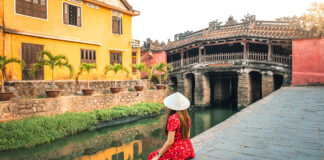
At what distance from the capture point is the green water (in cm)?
733

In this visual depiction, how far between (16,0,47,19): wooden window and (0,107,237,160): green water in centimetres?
766

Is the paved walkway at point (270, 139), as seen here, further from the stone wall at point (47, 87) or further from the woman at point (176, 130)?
the stone wall at point (47, 87)

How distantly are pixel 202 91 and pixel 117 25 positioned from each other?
30.3 ft

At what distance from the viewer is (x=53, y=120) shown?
9148 millimetres

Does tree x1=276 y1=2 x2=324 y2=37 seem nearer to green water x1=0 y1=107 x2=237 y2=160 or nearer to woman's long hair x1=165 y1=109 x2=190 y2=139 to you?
green water x1=0 y1=107 x2=237 y2=160

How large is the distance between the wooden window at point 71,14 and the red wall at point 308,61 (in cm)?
1528

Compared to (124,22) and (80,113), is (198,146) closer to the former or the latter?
(80,113)

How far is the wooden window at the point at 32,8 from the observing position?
1114 cm

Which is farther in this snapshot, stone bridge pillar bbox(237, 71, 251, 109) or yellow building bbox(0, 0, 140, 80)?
stone bridge pillar bbox(237, 71, 251, 109)

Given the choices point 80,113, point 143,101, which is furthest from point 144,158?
point 143,101

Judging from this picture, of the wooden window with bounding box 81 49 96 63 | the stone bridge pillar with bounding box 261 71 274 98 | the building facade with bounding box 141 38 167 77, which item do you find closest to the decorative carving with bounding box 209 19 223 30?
the building facade with bounding box 141 38 167 77

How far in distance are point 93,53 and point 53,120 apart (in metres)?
6.51

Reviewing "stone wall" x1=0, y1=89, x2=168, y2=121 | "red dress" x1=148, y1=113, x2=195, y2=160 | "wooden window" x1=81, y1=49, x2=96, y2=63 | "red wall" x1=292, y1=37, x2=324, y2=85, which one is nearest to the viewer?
"red dress" x1=148, y1=113, x2=195, y2=160

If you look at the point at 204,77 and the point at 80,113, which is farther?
the point at 204,77
